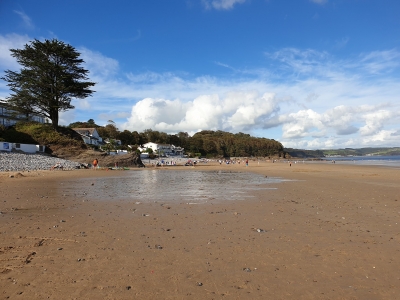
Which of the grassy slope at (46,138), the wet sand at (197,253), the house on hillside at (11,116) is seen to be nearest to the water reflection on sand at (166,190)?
the wet sand at (197,253)

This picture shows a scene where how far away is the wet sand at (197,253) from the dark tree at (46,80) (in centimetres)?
4209

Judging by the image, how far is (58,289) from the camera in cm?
418

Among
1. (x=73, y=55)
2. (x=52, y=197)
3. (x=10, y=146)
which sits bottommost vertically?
(x=52, y=197)

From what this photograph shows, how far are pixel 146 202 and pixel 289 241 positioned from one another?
6.88 m

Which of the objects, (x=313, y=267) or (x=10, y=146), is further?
(x=10, y=146)

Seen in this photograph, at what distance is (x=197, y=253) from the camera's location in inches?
228

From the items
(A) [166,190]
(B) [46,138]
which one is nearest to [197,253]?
(A) [166,190]

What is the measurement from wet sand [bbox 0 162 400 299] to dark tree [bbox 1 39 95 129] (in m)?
42.1

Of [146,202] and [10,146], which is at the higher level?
[10,146]

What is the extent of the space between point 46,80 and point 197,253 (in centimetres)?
4917

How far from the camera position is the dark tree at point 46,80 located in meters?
45.3

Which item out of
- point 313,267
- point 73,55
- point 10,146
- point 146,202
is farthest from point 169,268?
point 73,55

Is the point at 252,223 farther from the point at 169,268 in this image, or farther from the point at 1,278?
the point at 1,278

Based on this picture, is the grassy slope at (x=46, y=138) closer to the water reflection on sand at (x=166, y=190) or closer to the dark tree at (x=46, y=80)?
the dark tree at (x=46, y=80)
